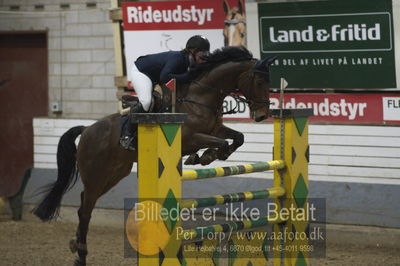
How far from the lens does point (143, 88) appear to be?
22.2 ft

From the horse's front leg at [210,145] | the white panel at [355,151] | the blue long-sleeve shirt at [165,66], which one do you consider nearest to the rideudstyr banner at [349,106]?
the white panel at [355,151]

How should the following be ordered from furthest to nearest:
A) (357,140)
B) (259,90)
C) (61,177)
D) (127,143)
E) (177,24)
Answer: (177,24) → (357,140) → (61,177) → (127,143) → (259,90)

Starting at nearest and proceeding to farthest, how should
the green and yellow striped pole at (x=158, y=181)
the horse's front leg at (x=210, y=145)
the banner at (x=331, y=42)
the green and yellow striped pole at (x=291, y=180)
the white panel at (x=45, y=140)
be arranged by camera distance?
the green and yellow striped pole at (x=158, y=181), the green and yellow striped pole at (x=291, y=180), the horse's front leg at (x=210, y=145), the banner at (x=331, y=42), the white panel at (x=45, y=140)

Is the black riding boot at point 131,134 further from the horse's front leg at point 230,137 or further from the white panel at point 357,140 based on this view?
the white panel at point 357,140

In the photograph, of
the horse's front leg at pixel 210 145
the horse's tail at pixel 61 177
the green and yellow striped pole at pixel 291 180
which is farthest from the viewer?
the horse's tail at pixel 61 177

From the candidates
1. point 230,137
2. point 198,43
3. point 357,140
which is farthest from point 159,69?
point 357,140

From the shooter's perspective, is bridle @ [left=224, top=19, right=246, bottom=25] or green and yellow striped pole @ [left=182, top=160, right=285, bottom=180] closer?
green and yellow striped pole @ [left=182, top=160, right=285, bottom=180]

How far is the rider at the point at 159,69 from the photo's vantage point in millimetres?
6599

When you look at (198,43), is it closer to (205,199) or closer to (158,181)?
(205,199)

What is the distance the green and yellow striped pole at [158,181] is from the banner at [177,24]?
13.9 feet

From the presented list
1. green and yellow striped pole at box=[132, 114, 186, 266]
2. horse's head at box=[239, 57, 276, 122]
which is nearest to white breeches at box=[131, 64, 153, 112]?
horse's head at box=[239, 57, 276, 122]

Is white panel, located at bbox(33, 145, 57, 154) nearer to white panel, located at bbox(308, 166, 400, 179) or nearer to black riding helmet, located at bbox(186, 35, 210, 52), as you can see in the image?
white panel, located at bbox(308, 166, 400, 179)

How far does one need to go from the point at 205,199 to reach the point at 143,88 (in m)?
1.85

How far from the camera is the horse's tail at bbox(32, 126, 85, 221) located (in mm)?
7594
